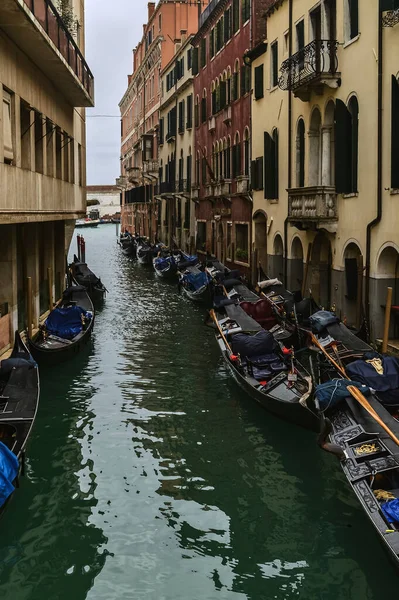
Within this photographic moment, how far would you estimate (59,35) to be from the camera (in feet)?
48.1

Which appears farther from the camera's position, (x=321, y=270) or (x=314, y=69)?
(x=321, y=270)

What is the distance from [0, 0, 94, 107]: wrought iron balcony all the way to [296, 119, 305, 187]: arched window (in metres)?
5.42

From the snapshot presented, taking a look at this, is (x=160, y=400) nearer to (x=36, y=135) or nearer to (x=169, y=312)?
(x=36, y=135)

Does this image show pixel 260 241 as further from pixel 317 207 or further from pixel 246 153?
pixel 317 207

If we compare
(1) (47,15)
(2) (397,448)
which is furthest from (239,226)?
(2) (397,448)

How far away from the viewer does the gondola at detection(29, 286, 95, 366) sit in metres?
14.2

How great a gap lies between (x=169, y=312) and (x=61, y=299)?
10.9 ft

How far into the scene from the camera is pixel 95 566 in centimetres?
714

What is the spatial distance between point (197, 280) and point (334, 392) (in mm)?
15573

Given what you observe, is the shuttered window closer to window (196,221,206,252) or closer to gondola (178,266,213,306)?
gondola (178,266,213,306)

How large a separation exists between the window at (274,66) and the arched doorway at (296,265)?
4851 mm

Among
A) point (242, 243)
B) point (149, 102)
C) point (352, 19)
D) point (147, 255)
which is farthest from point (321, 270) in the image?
point (149, 102)

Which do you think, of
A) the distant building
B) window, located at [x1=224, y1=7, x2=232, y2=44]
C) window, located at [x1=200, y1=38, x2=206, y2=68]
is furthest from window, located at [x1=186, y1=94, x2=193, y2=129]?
the distant building

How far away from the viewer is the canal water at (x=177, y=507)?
6902 millimetres
